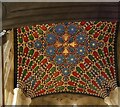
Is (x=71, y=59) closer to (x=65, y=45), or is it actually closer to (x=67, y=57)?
(x=67, y=57)

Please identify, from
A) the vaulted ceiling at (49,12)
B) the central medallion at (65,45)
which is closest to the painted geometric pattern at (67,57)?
the central medallion at (65,45)

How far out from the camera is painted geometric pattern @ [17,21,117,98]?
7.25 metres

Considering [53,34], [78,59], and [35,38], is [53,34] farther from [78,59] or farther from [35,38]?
[78,59]

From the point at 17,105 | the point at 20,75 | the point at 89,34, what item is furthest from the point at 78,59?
the point at 17,105

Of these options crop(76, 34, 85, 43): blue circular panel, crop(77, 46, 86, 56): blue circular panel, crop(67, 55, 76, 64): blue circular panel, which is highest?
crop(76, 34, 85, 43): blue circular panel

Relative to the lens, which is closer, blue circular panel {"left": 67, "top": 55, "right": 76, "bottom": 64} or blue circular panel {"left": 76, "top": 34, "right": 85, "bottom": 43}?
blue circular panel {"left": 76, "top": 34, "right": 85, "bottom": 43}

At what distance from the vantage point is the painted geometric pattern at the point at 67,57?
7254 millimetres

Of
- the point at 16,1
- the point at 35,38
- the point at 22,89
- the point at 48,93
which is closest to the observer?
the point at 16,1

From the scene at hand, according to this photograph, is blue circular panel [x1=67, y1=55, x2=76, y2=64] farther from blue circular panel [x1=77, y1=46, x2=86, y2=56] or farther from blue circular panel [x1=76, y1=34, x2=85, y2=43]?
blue circular panel [x1=76, y1=34, x2=85, y2=43]

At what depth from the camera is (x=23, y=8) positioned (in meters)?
3.13

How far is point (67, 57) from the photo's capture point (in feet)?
26.3

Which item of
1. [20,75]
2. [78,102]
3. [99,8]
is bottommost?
[78,102]

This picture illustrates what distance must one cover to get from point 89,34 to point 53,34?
0.83 metres

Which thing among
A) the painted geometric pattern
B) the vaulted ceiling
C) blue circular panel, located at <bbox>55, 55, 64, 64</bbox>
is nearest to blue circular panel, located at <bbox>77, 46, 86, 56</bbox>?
the painted geometric pattern
